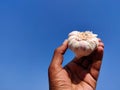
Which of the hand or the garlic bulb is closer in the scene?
the hand

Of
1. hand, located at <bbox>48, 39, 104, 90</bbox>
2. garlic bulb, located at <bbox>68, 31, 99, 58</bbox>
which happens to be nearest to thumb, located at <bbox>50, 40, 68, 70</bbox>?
hand, located at <bbox>48, 39, 104, 90</bbox>

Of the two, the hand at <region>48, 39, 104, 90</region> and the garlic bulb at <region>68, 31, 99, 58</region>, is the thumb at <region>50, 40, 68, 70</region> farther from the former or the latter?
the garlic bulb at <region>68, 31, 99, 58</region>

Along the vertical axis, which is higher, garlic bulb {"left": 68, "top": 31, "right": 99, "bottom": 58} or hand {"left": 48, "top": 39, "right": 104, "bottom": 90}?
garlic bulb {"left": 68, "top": 31, "right": 99, "bottom": 58}

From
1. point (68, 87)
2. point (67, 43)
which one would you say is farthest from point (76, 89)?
point (67, 43)

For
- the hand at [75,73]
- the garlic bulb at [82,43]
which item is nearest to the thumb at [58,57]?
the hand at [75,73]

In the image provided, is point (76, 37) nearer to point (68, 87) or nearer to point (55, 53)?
point (55, 53)
